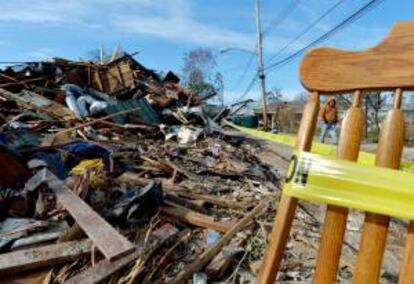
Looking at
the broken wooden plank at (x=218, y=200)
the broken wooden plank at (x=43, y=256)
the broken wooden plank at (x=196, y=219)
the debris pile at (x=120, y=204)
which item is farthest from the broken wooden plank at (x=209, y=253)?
the broken wooden plank at (x=43, y=256)

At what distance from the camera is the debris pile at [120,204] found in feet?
12.3

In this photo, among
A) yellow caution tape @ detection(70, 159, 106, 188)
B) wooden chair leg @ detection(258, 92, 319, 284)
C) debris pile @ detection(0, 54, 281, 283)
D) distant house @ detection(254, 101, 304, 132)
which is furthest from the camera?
distant house @ detection(254, 101, 304, 132)

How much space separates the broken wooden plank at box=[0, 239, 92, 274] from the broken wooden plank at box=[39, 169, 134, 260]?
0.13 m

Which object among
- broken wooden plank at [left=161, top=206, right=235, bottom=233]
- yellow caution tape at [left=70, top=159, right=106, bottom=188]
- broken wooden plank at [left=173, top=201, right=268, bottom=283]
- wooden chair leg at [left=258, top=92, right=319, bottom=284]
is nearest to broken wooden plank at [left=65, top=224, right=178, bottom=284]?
broken wooden plank at [left=173, top=201, right=268, bottom=283]

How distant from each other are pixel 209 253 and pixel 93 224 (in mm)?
1092

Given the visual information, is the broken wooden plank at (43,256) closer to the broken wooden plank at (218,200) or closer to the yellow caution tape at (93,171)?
the yellow caution tape at (93,171)

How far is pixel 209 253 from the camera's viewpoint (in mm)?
4215

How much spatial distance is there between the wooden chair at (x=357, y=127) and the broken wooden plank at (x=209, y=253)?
2.41 metres

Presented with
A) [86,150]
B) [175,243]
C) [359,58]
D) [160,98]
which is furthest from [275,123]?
[359,58]

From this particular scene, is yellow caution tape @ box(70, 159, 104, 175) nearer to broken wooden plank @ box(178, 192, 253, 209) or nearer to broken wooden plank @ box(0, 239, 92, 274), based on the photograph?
broken wooden plank @ box(178, 192, 253, 209)

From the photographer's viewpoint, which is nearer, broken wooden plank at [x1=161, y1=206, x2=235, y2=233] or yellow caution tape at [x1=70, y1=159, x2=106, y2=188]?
broken wooden plank at [x1=161, y1=206, x2=235, y2=233]

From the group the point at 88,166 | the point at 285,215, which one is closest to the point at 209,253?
the point at 88,166

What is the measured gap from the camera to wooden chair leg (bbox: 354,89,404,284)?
1.37 metres

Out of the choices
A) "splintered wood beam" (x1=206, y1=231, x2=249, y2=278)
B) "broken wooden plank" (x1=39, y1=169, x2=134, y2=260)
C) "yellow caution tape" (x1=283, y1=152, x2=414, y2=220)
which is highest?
"yellow caution tape" (x1=283, y1=152, x2=414, y2=220)
